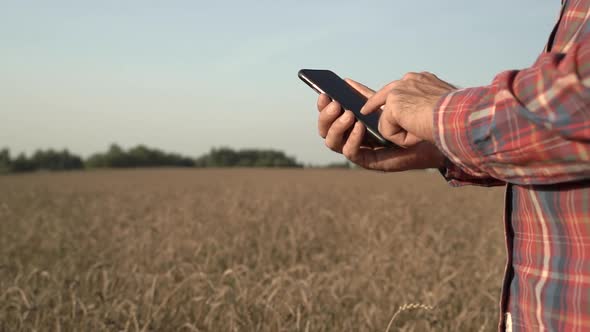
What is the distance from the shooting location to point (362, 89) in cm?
146

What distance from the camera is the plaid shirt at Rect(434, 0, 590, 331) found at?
0.87 meters

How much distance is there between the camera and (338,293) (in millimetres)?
3053

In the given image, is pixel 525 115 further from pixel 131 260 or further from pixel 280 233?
pixel 280 233

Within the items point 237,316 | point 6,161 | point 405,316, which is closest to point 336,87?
point 237,316

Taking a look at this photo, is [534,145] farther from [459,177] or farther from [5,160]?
[5,160]

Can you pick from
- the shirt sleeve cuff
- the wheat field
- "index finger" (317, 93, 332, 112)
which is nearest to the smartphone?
"index finger" (317, 93, 332, 112)

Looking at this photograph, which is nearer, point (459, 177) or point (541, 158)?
point (541, 158)

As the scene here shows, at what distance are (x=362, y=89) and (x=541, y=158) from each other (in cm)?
61

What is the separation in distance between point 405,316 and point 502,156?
1.82 metres

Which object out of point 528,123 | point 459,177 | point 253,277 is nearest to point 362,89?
point 459,177

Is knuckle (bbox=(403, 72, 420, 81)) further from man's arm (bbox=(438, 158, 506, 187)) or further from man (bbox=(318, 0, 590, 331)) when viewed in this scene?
man's arm (bbox=(438, 158, 506, 187))

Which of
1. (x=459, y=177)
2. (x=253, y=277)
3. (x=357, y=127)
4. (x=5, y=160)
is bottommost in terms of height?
(x=253, y=277)

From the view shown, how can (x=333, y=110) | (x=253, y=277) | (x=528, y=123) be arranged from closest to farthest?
(x=528, y=123) < (x=333, y=110) < (x=253, y=277)

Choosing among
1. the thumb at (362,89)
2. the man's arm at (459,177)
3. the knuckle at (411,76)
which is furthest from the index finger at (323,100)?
the man's arm at (459,177)
